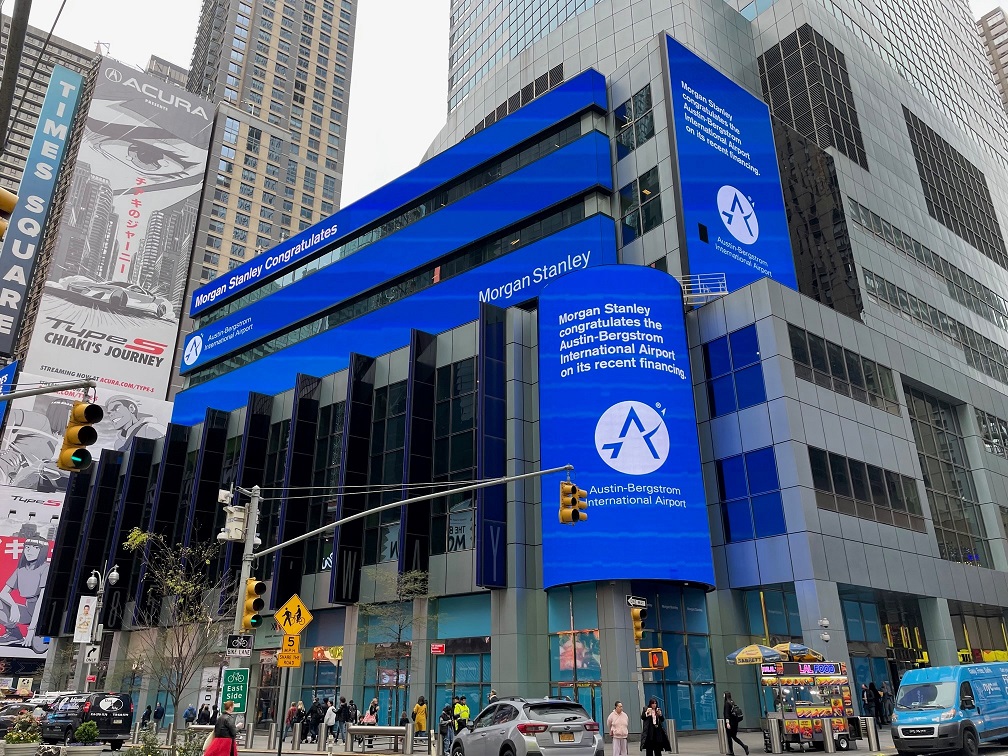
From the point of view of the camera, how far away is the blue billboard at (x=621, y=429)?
3253cm

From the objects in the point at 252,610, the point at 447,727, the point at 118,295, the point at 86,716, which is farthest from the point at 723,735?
the point at 118,295

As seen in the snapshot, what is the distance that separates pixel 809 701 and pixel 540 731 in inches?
476

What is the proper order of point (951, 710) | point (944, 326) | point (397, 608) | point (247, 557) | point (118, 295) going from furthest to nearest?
point (118, 295) < point (944, 326) < point (397, 608) < point (951, 710) < point (247, 557)

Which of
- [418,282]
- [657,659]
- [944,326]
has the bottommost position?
[657,659]

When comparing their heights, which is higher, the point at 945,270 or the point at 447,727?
the point at 945,270

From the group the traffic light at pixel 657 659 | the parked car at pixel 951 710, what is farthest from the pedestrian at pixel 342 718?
the parked car at pixel 951 710

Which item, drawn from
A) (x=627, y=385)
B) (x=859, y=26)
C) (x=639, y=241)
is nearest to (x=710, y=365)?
(x=627, y=385)

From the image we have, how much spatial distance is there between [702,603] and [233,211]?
114583mm

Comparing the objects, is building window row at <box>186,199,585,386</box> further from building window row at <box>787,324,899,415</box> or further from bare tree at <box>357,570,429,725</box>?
bare tree at <box>357,570,429,725</box>

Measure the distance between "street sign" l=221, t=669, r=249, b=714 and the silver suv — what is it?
18.4 ft

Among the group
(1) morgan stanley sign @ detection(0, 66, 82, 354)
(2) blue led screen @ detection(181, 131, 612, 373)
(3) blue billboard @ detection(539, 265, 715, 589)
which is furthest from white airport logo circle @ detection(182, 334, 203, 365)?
(3) blue billboard @ detection(539, 265, 715, 589)

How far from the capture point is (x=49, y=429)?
3647 inches

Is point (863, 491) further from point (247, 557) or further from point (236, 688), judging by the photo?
point (236, 688)

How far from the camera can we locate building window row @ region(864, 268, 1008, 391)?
53875 millimetres
